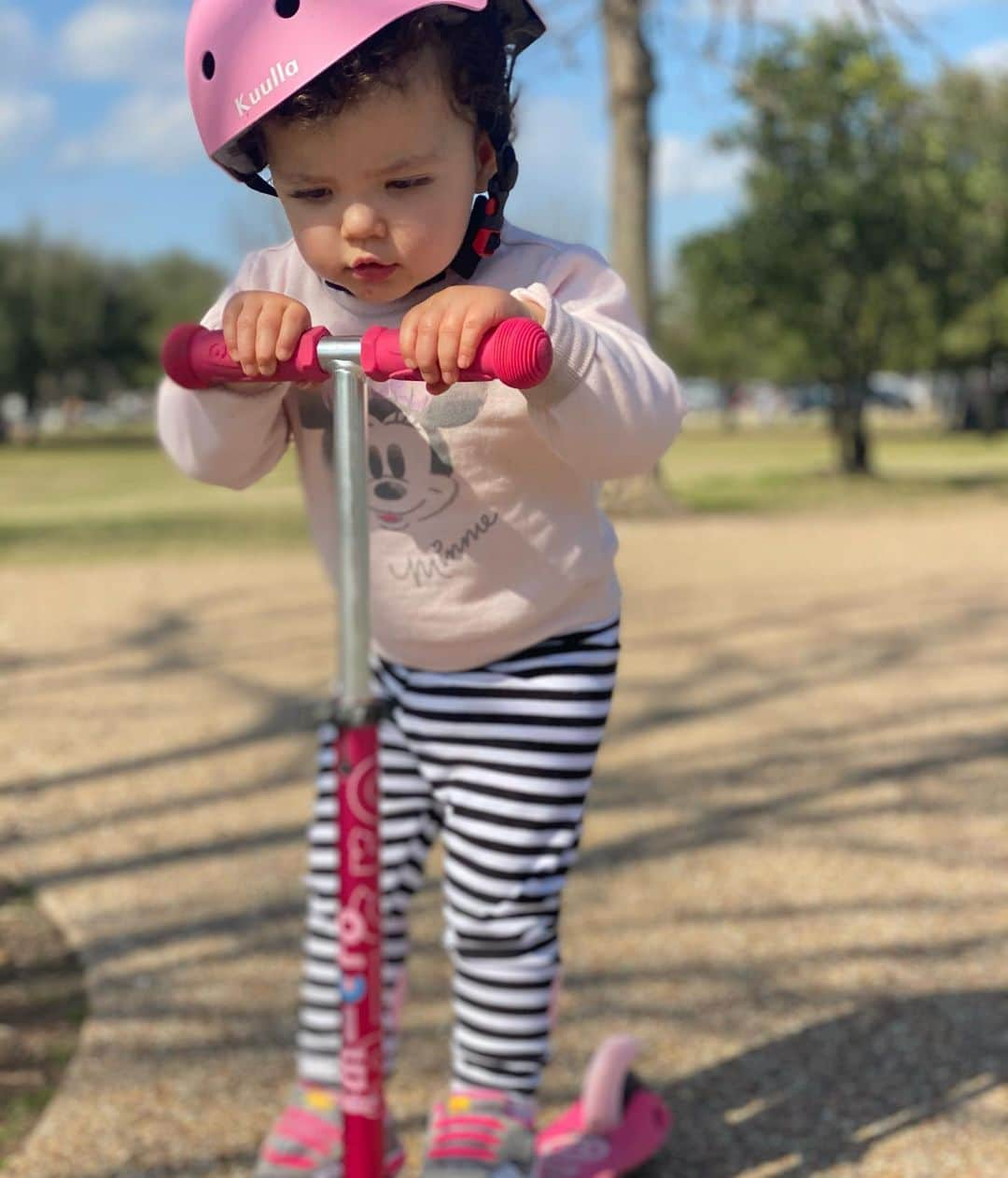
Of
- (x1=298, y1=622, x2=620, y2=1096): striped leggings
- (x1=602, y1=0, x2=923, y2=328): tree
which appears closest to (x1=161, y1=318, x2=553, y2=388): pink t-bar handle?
(x1=298, y1=622, x2=620, y2=1096): striped leggings

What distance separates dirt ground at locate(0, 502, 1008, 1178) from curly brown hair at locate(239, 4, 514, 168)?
1.53 meters

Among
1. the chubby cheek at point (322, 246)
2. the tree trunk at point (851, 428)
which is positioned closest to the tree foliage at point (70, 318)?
the tree trunk at point (851, 428)

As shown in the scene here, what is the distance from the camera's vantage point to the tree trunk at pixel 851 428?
55.6ft

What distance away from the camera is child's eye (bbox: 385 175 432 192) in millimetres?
1529

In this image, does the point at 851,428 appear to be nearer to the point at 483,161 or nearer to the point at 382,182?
the point at 483,161

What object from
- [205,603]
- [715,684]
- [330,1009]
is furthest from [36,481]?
[330,1009]

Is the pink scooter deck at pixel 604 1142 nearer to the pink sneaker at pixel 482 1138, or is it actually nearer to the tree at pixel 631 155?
the pink sneaker at pixel 482 1138

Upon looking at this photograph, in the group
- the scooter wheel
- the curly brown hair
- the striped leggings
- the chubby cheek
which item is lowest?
the scooter wheel

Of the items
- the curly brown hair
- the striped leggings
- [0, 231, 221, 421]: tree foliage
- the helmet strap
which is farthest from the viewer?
[0, 231, 221, 421]: tree foliage

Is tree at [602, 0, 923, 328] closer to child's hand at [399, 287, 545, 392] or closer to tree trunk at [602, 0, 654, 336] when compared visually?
tree trunk at [602, 0, 654, 336]

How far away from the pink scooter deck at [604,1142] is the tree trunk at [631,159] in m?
9.65

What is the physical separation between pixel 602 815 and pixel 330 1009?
→ 1.92 metres

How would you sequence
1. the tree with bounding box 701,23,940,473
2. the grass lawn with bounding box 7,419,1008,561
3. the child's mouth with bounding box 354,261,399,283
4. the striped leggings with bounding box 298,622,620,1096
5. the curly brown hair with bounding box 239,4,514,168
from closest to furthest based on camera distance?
the curly brown hair with bounding box 239,4,514,168 → the child's mouth with bounding box 354,261,399,283 → the striped leggings with bounding box 298,622,620,1096 → the grass lawn with bounding box 7,419,1008,561 → the tree with bounding box 701,23,940,473

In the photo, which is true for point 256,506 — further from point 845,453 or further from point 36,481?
point 36,481
